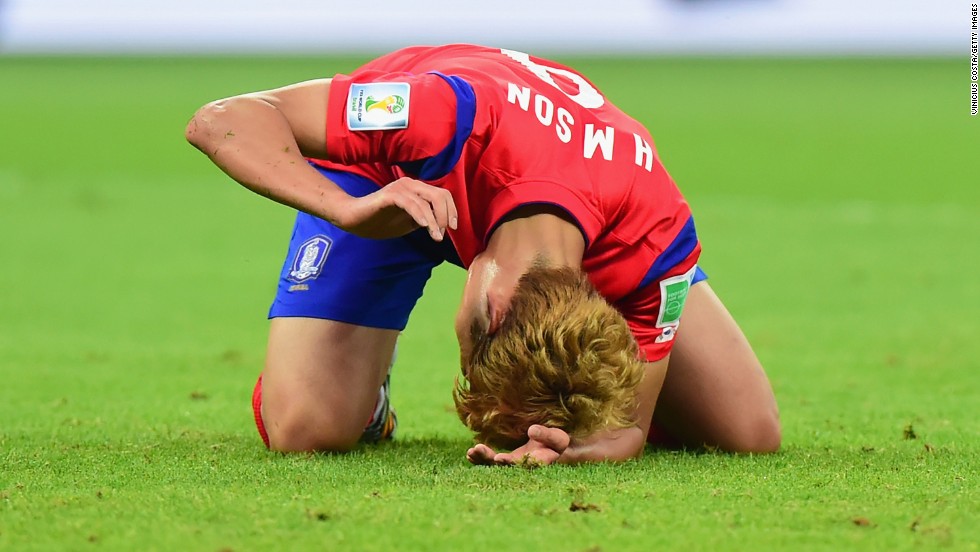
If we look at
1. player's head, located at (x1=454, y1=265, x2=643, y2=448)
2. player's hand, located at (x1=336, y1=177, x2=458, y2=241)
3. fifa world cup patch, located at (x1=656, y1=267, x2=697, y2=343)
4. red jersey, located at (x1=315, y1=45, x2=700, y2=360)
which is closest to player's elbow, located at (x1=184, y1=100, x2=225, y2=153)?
red jersey, located at (x1=315, y1=45, x2=700, y2=360)

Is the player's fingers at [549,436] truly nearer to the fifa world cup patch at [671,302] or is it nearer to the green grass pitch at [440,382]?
the green grass pitch at [440,382]

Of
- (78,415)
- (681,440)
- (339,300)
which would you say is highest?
(339,300)

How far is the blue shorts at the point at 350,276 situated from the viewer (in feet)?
15.0

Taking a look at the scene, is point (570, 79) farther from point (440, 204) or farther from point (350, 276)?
point (440, 204)

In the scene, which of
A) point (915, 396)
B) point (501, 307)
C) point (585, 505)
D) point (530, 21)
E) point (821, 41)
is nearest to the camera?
point (585, 505)

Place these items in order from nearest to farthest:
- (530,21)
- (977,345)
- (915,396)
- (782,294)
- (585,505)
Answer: (585,505) < (915,396) < (977,345) < (782,294) < (530,21)

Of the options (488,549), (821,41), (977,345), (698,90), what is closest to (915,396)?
(977,345)

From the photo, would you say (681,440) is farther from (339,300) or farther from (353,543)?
(353,543)

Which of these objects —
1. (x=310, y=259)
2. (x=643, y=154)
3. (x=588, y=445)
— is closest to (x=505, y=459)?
(x=588, y=445)

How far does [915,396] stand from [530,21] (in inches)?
1185

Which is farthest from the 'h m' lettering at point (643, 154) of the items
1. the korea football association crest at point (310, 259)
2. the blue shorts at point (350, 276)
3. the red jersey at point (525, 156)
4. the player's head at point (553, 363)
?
the korea football association crest at point (310, 259)

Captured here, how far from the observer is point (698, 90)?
28.2 metres

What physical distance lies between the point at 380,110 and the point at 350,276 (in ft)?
3.38

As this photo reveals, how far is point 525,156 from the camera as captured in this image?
12.4 feet
